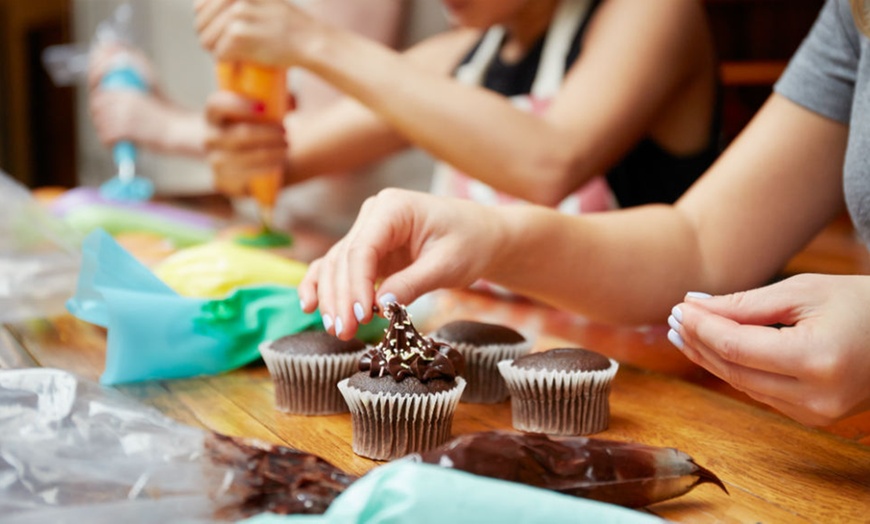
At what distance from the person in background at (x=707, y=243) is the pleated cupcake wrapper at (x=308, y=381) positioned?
0.23 ft

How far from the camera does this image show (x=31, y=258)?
5.13ft

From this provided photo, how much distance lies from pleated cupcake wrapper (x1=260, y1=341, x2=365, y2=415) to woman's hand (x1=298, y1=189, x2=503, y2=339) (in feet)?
0.22

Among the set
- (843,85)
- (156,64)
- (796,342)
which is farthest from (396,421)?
(156,64)

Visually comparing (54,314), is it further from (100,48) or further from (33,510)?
(100,48)

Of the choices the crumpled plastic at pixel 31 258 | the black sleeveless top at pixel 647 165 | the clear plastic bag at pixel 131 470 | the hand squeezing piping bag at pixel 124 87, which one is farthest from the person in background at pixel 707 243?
the hand squeezing piping bag at pixel 124 87

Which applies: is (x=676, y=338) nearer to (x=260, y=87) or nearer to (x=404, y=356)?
(x=404, y=356)

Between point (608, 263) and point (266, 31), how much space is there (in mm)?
800

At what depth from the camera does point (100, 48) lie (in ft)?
7.95

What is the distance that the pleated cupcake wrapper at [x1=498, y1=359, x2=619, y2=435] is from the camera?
0.98 meters

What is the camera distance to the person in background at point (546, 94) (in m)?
1.53

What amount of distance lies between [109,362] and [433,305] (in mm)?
532

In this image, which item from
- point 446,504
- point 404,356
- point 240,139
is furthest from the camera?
point 240,139

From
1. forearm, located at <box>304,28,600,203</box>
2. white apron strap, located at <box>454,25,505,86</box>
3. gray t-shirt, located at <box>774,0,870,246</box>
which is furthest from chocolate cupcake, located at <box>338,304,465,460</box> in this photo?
white apron strap, located at <box>454,25,505,86</box>

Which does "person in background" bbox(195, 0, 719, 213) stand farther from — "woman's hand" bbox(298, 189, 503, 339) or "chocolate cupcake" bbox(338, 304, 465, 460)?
"chocolate cupcake" bbox(338, 304, 465, 460)
